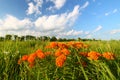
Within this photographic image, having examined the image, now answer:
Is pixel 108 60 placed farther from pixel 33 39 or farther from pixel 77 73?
pixel 33 39

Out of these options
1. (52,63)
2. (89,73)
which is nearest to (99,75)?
(89,73)

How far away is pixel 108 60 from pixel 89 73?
0.52 meters

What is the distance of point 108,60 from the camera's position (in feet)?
12.2

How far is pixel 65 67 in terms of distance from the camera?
3396 millimetres

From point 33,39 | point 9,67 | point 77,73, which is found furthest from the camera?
point 33,39

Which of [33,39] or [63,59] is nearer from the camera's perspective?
[63,59]

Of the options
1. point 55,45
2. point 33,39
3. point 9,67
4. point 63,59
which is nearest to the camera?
point 63,59

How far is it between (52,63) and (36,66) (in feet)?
1.00

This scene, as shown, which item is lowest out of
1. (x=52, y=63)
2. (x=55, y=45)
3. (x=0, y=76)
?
(x=0, y=76)

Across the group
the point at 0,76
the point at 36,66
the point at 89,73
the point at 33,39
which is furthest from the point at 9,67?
the point at 33,39

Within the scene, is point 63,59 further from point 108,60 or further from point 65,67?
point 108,60

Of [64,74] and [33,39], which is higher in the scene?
[33,39]

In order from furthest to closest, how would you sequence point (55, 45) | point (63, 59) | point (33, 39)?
point (33, 39), point (55, 45), point (63, 59)

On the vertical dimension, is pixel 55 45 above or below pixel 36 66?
above
